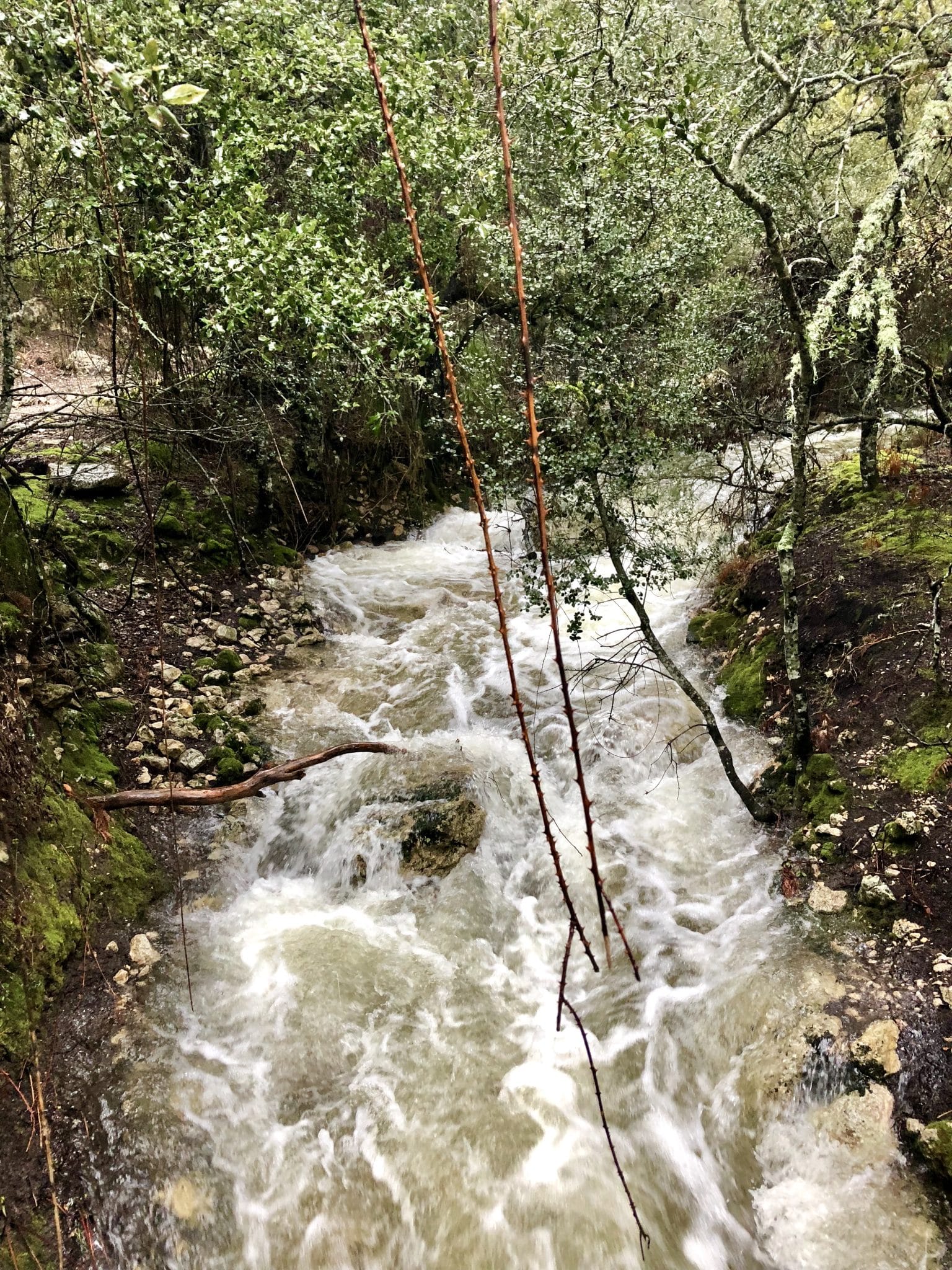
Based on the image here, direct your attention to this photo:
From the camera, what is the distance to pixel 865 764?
486 centimetres

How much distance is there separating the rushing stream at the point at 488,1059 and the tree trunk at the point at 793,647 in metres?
0.88

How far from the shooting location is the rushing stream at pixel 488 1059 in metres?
3.33

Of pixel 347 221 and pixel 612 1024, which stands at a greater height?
pixel 347 221

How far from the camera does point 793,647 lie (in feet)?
16.0

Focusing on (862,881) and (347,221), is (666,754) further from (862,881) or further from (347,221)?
(347,221)

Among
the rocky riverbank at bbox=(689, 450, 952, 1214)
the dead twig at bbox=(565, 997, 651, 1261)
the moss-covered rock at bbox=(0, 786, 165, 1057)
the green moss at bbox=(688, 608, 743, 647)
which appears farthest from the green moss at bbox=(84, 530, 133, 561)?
the dead twig at bbox=(565, 997, 651, 1261)

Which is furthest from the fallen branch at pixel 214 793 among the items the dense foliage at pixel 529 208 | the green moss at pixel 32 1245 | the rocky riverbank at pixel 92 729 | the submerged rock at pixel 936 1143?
the submerged rock at pixel 936 1143

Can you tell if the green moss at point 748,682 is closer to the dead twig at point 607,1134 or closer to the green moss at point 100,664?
the dead twig at point 607,1134

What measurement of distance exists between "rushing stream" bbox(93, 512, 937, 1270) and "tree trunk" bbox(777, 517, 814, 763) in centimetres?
88

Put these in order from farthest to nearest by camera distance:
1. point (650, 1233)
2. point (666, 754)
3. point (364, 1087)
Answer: point (666, 754) → point (364, 1087) → point (650, 1233)

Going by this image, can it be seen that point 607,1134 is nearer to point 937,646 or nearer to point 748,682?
point 937,646

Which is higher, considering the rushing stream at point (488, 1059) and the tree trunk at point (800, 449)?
the tree trunk at point (800, 449)

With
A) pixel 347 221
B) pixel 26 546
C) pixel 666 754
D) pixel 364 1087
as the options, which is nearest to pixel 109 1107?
pixel 364 1087

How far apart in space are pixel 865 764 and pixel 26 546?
619cm
